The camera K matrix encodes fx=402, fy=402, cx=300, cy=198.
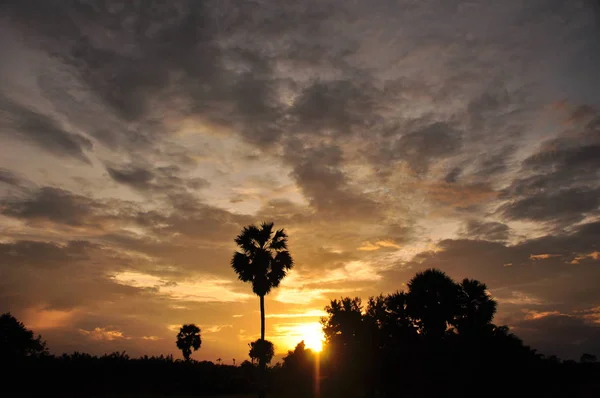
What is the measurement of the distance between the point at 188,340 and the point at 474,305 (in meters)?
56.1

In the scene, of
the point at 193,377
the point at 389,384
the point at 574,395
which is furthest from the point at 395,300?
the point at 193,377

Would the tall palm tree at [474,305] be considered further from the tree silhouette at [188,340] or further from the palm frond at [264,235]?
the tree silhouette at [188,340]

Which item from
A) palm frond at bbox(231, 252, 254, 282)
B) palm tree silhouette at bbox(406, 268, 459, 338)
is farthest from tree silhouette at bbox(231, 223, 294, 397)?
palm tree silhouette at bbox(406, 268, 459, 338)

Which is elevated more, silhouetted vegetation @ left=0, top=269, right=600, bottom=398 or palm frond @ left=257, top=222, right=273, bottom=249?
palm frond @ left=257, top=222, right=273, bottom=249

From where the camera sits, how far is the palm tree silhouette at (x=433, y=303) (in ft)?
155

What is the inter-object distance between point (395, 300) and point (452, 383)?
1617 centimetres

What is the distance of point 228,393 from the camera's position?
46500 millimetres

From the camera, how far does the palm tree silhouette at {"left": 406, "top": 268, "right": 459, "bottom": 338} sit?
47375mm

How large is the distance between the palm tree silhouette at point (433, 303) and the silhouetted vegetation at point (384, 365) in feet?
0.38

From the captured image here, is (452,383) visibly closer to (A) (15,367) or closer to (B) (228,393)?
(B) (228,393)

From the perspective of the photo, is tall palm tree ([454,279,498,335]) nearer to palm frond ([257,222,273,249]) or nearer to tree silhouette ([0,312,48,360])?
palm frond ([257,222,273,249])

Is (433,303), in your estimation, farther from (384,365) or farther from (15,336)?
(15,336)

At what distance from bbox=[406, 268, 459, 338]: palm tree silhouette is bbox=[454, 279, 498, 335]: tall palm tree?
96 centimetres

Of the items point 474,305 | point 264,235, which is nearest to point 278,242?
point 264,235
